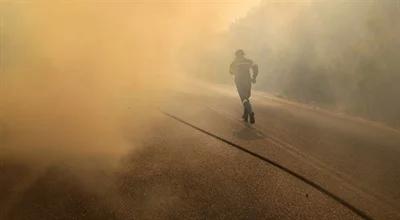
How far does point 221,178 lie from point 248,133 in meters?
3.62

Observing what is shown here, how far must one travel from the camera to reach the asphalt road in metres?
5.91

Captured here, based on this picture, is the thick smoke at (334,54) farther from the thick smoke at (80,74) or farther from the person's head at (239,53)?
the thick smoke at (80,74)

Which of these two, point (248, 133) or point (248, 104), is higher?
point (248, 104)

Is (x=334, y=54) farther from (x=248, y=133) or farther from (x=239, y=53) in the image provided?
(x=248, y=133)

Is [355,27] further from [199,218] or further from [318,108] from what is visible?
[199,218]

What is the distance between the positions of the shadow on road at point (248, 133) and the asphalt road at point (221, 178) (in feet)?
0.07

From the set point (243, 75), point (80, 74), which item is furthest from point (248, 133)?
point (80, 74)

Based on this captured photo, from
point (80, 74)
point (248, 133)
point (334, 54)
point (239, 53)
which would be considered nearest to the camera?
point (248, 133)

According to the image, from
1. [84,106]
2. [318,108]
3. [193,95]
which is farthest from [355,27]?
[84,106]

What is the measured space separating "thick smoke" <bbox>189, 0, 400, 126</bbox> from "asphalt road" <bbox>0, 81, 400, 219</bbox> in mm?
3882

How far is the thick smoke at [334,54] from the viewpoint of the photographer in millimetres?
14977

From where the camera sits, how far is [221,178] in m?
7.19

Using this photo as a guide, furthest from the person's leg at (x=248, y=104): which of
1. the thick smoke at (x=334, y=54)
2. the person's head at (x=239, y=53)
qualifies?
the thick smoke at (x=334, y=54)

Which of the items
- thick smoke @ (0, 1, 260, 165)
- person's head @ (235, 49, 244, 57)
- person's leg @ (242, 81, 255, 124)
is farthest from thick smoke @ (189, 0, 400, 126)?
thick smoke @ (0, 1, 260, 165)
